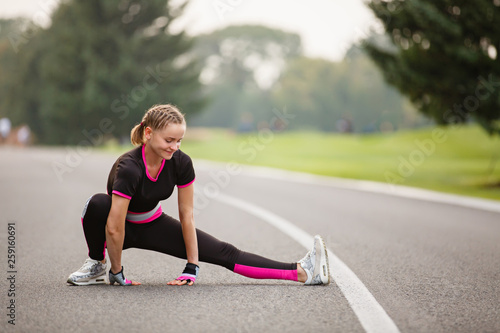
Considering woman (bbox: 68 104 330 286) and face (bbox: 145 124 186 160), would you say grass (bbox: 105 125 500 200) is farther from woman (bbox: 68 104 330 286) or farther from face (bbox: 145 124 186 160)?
face (bbox: 145 124 186 160)

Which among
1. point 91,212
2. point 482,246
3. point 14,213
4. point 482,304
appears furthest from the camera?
point 14,213

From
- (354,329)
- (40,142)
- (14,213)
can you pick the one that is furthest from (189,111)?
(354,329)

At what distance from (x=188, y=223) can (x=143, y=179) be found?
1.79ft

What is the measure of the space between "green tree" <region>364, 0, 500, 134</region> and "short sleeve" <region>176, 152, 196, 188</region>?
12.0 m

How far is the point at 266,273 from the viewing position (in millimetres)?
5160

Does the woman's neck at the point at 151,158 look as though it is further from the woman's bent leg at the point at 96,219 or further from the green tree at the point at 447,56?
the green tree at the point at 447,56

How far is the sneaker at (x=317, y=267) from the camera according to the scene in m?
5.10

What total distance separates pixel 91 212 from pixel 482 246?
4.78 m

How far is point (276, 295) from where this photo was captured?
478 cm

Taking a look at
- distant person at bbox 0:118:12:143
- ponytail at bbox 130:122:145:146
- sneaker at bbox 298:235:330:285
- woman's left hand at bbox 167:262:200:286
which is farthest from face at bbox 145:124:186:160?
distant person at bbox 0:118:12:143

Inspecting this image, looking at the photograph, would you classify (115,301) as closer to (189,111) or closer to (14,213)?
(14,213)

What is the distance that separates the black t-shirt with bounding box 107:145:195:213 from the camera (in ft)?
15.1

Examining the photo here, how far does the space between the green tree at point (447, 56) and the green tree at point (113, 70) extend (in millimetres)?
32034

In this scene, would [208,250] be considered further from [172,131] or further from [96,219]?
[172,131]
